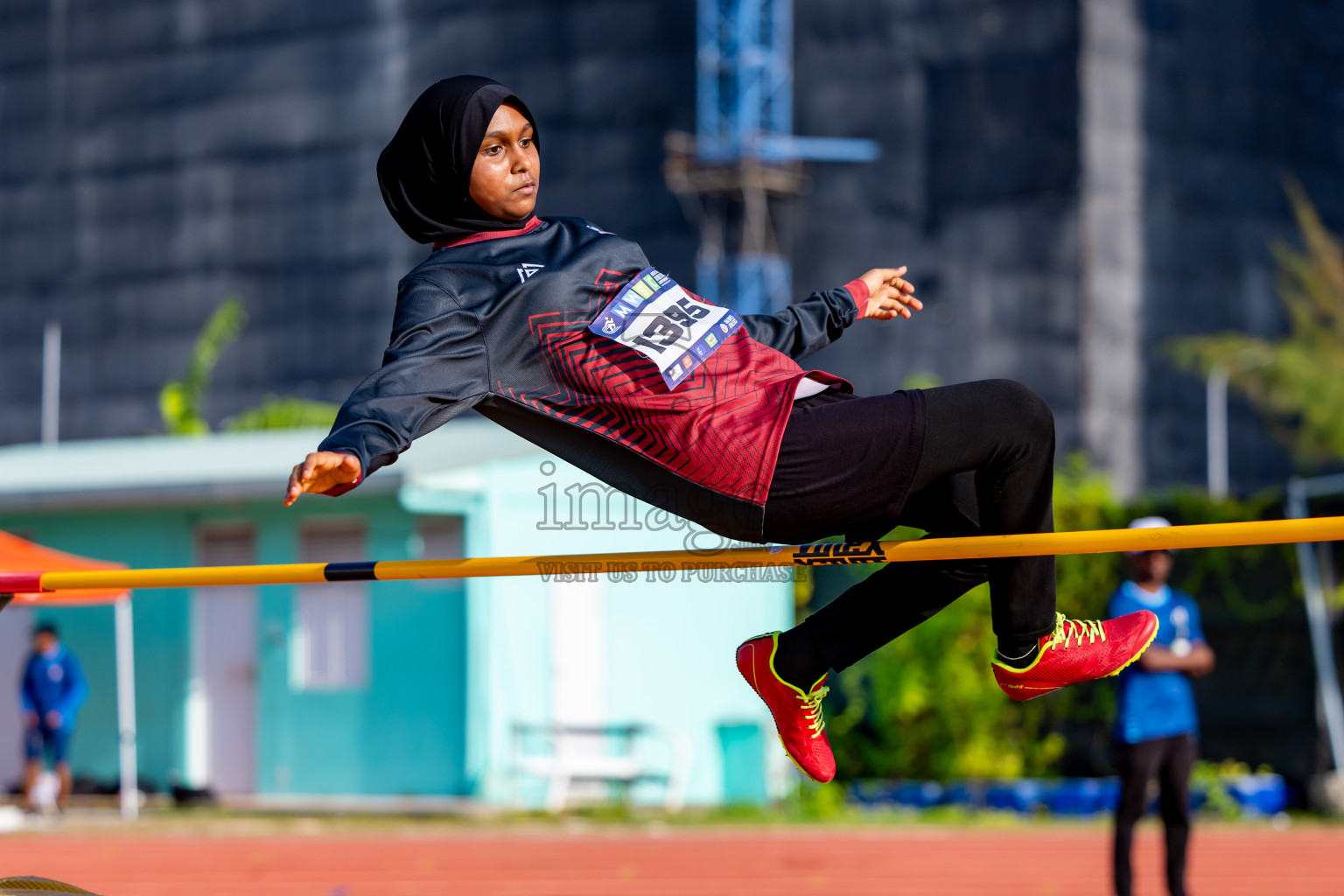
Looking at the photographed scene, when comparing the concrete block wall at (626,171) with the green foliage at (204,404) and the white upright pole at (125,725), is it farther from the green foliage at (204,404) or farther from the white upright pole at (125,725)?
the white upright pole at (125,725)

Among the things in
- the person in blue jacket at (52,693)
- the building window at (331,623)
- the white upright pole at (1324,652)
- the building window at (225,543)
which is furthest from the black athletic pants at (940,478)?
the building window at (225,543)

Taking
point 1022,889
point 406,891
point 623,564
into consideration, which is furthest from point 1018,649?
point 406,891

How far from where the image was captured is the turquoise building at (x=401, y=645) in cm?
1536

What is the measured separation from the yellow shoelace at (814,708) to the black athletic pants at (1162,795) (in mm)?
4165

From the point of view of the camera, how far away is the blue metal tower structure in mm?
24828

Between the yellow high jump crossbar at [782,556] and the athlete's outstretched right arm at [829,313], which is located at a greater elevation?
the athlete's outstretched right arm at [829,313]

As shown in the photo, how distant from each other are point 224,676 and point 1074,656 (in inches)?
546

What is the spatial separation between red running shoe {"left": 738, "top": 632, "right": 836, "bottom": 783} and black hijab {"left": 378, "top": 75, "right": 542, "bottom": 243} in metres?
1.26

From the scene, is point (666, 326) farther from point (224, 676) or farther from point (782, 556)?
point (224, 676)

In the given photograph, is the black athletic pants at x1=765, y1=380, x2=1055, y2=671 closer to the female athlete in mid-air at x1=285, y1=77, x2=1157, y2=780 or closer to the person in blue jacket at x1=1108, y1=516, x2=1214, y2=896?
the female athlete in mid-air at x1=285, y1=77, x2=1157, y2=780

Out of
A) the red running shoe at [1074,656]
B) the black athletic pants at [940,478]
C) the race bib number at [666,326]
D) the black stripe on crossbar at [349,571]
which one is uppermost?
the race bib number at [666,326]

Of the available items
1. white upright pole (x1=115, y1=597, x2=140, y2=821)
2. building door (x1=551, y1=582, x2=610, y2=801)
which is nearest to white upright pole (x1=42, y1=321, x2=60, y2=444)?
white upright pole (x1=115, y1=597, x2=140, y2=821)

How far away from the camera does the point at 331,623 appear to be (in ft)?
52.8

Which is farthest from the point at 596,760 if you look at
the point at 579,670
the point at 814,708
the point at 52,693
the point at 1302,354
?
the point at 1302,354
